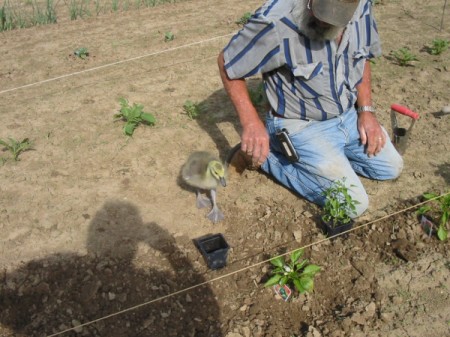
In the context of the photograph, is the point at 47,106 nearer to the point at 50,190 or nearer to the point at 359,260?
the point at 50,190

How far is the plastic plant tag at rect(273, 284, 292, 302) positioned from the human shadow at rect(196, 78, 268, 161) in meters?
1.80

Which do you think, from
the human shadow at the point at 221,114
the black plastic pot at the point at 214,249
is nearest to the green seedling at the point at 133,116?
the human shadow at the point at 221,114

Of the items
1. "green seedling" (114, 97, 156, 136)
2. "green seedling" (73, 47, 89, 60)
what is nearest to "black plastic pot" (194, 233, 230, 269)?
"green seedling" (114, 97, 156, 136)

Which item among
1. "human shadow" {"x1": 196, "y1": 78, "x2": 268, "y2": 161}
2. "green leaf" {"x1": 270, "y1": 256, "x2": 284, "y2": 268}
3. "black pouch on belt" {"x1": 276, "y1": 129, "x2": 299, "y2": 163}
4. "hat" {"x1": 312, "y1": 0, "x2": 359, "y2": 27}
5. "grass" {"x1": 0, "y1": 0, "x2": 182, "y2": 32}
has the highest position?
"hat" {"x1": 312, "y1": 0, "x2": 359, "y2": 27}

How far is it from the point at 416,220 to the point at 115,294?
264 centimetres

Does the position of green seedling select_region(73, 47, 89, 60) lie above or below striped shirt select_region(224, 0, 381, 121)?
below

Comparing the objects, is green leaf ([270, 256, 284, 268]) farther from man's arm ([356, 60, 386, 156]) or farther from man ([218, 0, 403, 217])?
man's arm ([356, 60, 386, 156])

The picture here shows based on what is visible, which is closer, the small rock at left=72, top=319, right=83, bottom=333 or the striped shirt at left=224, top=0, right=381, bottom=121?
the small rock at left=72, top=319, right=83, bottom=333

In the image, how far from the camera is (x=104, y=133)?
5160 mm

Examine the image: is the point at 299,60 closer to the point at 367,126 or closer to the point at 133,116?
the point at 367,126

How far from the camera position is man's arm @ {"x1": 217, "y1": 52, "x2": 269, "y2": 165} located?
3750 mm

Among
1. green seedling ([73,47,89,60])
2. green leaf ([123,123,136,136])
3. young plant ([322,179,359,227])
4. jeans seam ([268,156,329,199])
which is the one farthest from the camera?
green seedling ([73,47,89,60])

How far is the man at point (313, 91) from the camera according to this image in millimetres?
3609

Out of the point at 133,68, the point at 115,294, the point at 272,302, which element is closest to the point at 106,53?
the point at 133,68
